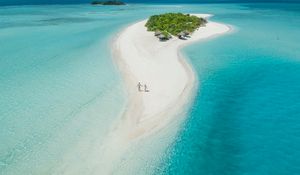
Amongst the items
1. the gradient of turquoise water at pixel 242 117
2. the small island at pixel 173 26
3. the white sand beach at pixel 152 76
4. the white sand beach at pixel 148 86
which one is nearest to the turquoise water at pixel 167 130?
the gradient of turquoise water at pixel 242 117

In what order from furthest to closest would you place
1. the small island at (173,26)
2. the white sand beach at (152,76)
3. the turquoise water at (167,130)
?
1. the small island at (173,26)
2. the white sand beach at (152,76)
3. the turquoise water at (167,130)

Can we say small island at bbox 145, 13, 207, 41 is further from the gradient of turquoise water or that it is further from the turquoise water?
the gradient of turquoise water

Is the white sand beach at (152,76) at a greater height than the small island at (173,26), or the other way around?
the small island at (173,26)

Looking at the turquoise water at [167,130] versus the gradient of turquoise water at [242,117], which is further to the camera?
the turquoise water at [167,130]

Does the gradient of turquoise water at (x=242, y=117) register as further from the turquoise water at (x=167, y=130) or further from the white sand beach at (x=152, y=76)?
the white sand beach at (x=152, y=76)

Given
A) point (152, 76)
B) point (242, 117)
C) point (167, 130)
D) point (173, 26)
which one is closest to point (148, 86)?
point (152, 76)

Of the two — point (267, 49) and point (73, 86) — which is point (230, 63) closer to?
point (267, 49)

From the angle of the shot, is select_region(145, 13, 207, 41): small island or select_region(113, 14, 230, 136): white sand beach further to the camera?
select_region(145, 13, 207, 41): small island

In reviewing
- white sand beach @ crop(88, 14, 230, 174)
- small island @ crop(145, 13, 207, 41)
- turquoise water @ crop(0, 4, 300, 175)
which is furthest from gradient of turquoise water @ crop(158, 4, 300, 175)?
small island @ crop(145, 13, 207, 41)
